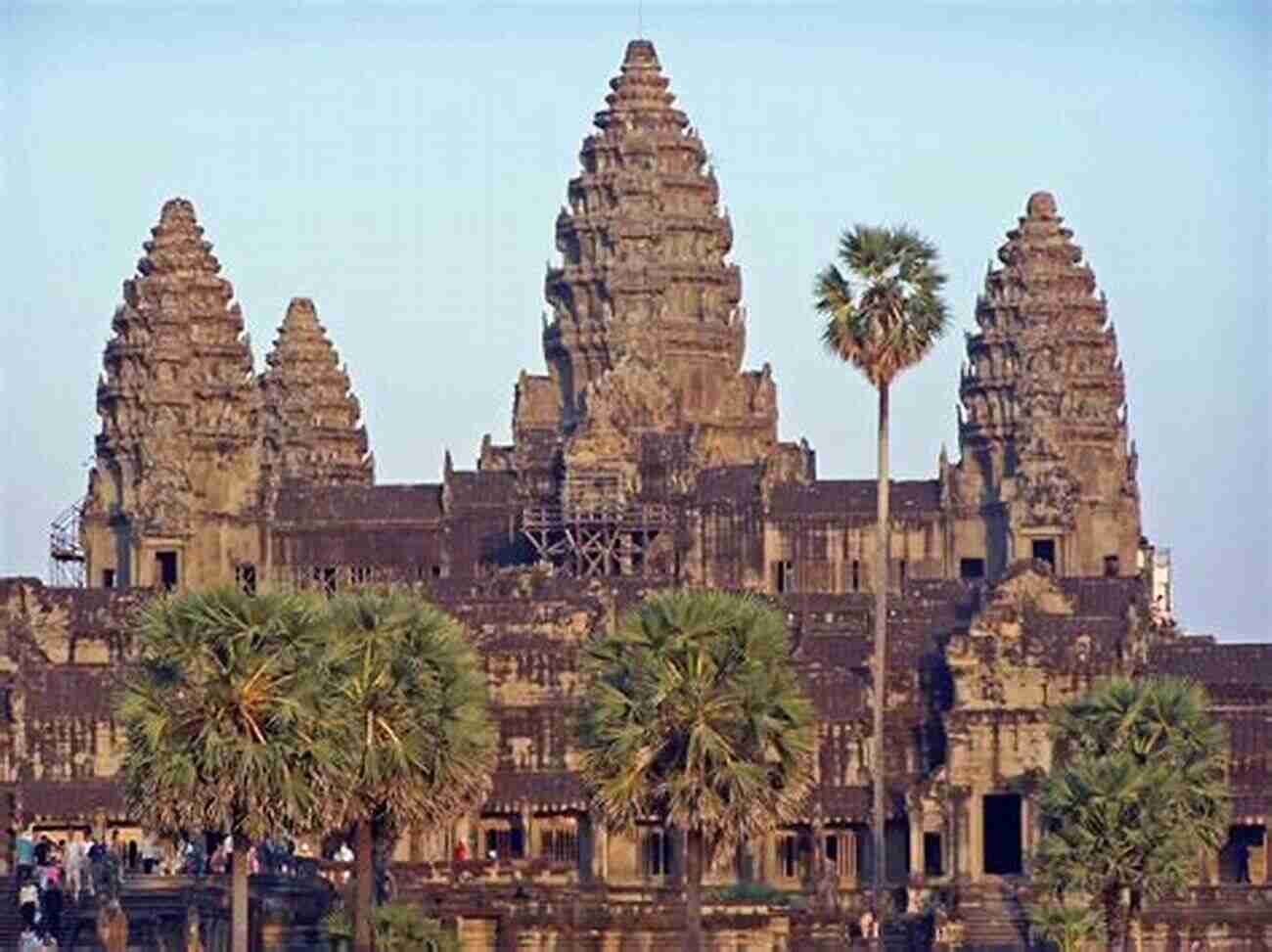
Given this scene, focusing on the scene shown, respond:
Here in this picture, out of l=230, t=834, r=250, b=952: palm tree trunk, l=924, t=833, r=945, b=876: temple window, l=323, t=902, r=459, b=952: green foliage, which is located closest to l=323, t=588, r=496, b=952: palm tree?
l=323, t=902, r=459, b=952: green foliage

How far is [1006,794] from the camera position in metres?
164

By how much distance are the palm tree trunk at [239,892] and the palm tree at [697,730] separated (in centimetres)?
813

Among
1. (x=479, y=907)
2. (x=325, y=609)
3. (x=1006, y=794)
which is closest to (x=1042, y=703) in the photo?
(x=1006, y=794)

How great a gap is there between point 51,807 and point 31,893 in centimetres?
3072

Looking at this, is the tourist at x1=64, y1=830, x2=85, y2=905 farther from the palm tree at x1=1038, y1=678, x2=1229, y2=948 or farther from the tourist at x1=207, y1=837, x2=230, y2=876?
the palm tree at x1=1038, y1=678, x2=1229, y2=948

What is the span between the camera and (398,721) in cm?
12225

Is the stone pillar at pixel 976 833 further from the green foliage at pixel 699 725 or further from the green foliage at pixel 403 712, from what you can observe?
the green foliage at pixel 699 725

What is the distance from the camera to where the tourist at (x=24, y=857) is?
140 meters

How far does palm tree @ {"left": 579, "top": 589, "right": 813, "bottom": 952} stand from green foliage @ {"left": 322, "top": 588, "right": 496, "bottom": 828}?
2.45 meters

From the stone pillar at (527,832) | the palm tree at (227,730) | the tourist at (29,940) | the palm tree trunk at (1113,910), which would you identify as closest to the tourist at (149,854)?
the tourist at (29,940)

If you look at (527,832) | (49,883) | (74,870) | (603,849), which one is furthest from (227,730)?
(527,832)

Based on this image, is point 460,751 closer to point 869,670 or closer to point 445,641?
point 445,641

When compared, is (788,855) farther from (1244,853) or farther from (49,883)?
(49,883)

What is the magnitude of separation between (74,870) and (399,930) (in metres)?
15.2
